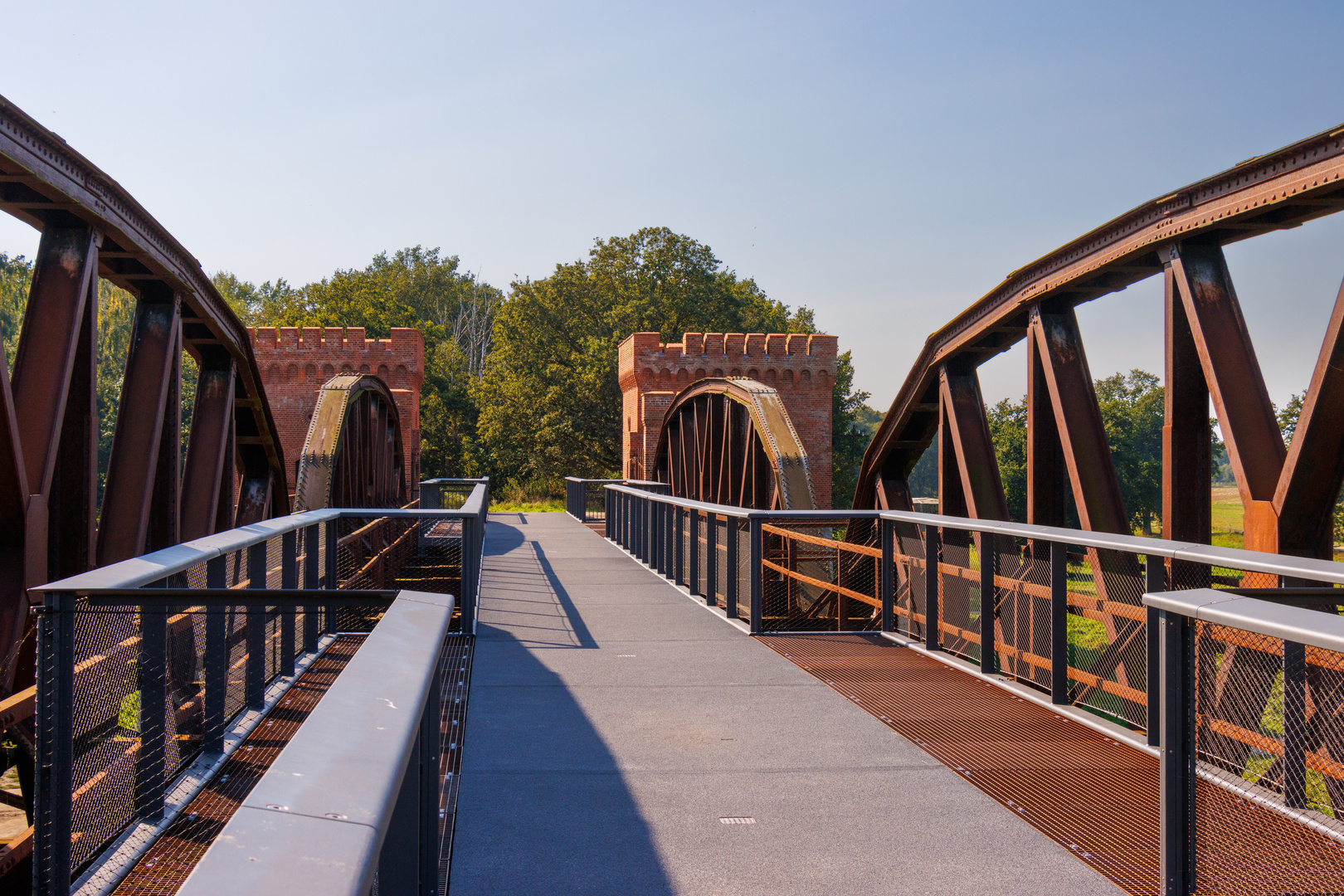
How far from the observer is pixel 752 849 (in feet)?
11.4

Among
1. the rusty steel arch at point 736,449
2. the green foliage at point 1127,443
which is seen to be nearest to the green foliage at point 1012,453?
the green foliage at point 1127,443

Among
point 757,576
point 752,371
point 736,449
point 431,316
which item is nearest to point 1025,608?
point 757,576

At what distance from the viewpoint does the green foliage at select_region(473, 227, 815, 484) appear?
4584 cm

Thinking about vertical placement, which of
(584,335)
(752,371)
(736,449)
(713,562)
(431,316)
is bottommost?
(713,562)

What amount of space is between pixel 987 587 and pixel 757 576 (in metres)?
2.26

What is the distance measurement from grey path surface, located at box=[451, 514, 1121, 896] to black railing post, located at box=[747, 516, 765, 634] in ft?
2.37

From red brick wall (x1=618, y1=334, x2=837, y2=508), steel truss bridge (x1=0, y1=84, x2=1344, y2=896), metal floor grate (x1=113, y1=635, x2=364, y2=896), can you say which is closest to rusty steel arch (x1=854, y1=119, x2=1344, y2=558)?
steel truss bridge (x1=0, y1=84, x2=1344, y2=896)

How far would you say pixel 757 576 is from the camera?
791 centimetres

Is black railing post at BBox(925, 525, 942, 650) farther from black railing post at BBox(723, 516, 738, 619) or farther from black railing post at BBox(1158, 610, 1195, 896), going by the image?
black railing post at BBox(1158, 610, 1195, 896)

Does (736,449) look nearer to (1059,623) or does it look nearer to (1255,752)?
(1059,623)

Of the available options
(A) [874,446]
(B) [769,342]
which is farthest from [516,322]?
(A) [874,446]

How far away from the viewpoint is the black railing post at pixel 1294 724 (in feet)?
8.88

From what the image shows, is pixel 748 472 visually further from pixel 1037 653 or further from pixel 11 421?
pixel 11 421

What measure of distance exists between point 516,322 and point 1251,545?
45.4m
